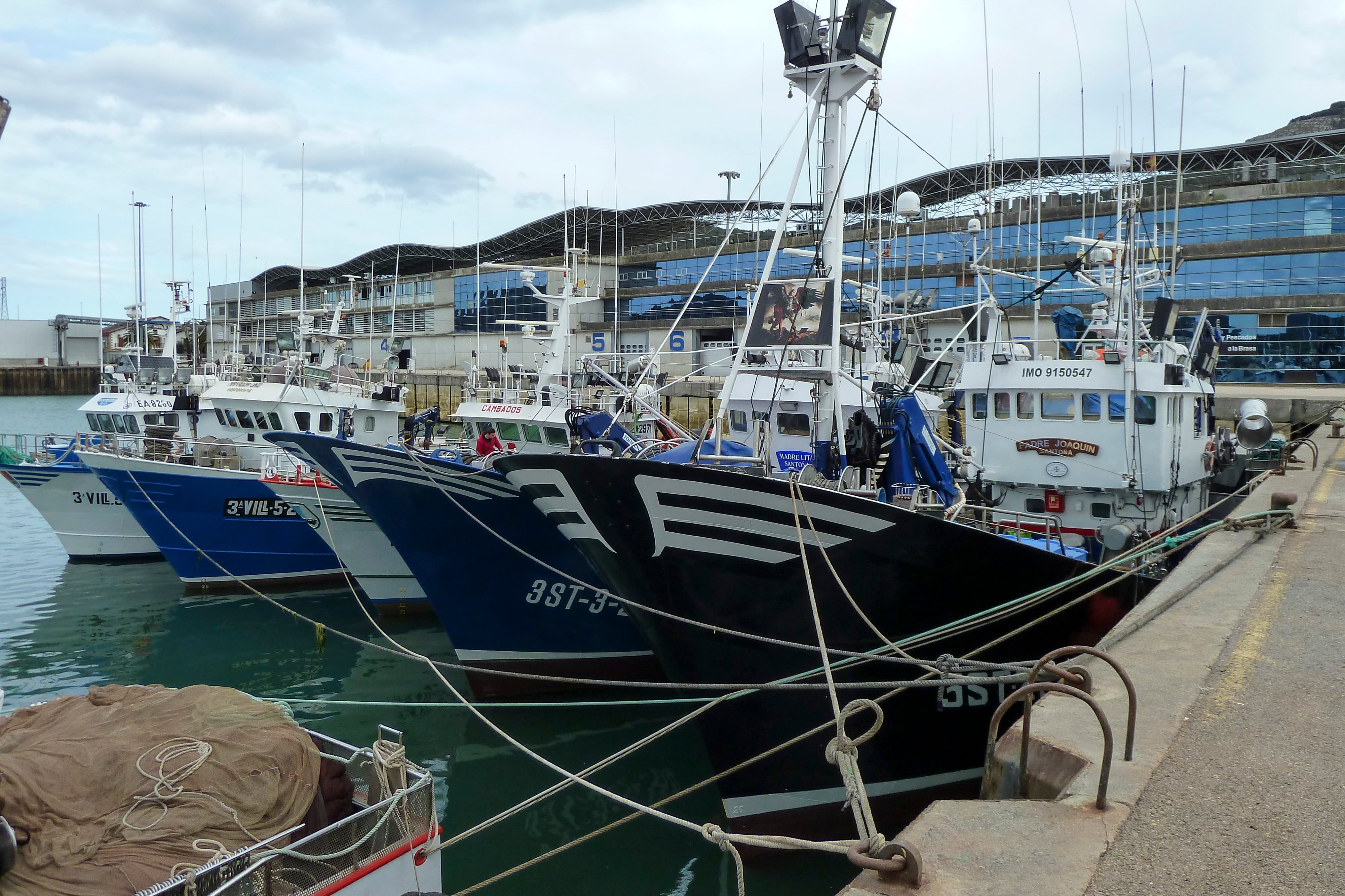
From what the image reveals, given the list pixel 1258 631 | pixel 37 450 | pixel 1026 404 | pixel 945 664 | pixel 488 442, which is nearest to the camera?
pixel 945 664

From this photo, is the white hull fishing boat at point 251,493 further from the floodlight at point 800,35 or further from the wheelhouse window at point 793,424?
the floodlight at point 800,35

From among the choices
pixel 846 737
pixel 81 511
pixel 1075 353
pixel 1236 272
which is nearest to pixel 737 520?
pixel 846 737

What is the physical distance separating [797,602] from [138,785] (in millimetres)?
4632

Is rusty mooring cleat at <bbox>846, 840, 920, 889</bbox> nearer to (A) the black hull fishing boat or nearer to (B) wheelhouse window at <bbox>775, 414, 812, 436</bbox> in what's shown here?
(A) the black hull fishing boat

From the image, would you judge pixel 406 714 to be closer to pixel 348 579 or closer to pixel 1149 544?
pixel 348 579

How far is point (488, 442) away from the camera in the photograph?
609 inches

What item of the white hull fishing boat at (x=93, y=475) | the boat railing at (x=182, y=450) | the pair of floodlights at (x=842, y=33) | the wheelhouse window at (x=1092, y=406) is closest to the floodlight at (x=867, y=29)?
the pair of floodlights at (x=842, y=33)

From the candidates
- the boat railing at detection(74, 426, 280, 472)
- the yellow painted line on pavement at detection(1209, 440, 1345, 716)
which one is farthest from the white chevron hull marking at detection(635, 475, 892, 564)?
the boat railing at detection(74, 426, 280, 472)

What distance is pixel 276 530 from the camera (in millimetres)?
17484

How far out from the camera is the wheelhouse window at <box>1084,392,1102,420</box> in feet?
A: 37.3

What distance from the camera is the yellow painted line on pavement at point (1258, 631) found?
500cm

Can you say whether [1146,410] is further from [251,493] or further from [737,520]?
[251,493]

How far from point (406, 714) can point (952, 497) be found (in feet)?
24.2

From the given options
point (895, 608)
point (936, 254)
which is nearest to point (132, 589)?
point (895, 608)
